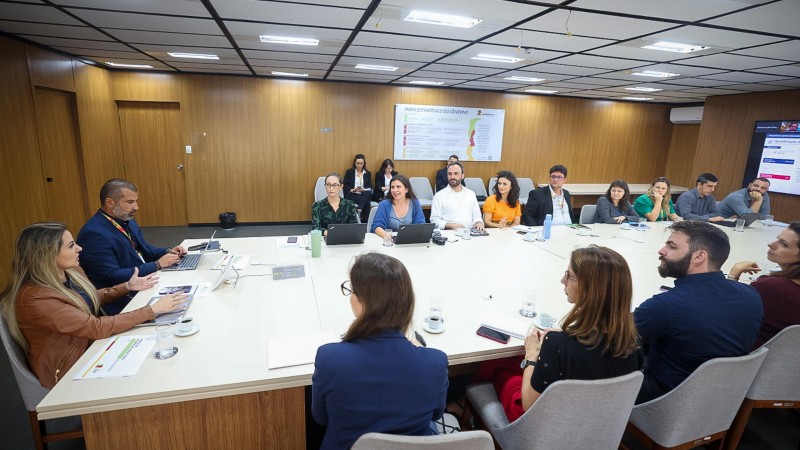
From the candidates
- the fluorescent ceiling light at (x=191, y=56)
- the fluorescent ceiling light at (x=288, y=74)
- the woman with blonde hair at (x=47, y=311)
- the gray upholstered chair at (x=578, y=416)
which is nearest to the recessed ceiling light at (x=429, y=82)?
the fluorescent ceiling light at (x=288, y=74)

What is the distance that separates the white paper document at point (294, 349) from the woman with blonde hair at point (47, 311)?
69 centimetres

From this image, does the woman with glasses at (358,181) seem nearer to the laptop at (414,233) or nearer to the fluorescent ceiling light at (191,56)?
the fluorescent ceiling light at (191,56)

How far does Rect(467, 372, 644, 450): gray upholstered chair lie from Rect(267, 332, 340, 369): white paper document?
85 cm

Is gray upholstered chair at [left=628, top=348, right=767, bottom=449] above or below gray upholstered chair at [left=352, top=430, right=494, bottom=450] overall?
below

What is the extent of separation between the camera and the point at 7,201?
3.79 m

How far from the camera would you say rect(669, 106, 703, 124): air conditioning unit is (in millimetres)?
7974

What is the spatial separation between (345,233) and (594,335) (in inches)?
85.3

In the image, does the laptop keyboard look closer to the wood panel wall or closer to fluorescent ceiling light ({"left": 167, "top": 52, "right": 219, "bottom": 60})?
fluorescent ceiling light ({"left": 167, "top": 52, "right": 219, "bottom": 60})

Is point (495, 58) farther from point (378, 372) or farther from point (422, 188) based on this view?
point (378, 372)

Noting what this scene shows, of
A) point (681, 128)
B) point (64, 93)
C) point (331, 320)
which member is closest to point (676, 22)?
point (331, 320)

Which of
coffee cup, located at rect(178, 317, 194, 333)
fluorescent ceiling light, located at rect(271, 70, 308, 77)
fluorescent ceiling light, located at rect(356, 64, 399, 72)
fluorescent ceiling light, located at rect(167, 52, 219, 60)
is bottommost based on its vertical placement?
coffee cup, located at rect(178, 317, 194, 333)

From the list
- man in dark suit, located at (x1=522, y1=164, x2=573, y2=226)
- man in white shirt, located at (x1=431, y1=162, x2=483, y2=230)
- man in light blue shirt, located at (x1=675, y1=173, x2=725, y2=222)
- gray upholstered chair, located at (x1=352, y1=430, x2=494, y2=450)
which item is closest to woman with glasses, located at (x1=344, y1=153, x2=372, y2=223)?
man in white shirt, located at (x1=431, y1=162, x2=483, y2=230)

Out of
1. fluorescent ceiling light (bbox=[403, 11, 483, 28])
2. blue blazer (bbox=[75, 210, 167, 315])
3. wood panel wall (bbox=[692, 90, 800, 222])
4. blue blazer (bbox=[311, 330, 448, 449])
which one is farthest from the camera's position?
wood panel wall (bbox=[692, 90, 800, 222])

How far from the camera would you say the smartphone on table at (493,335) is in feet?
5.97
